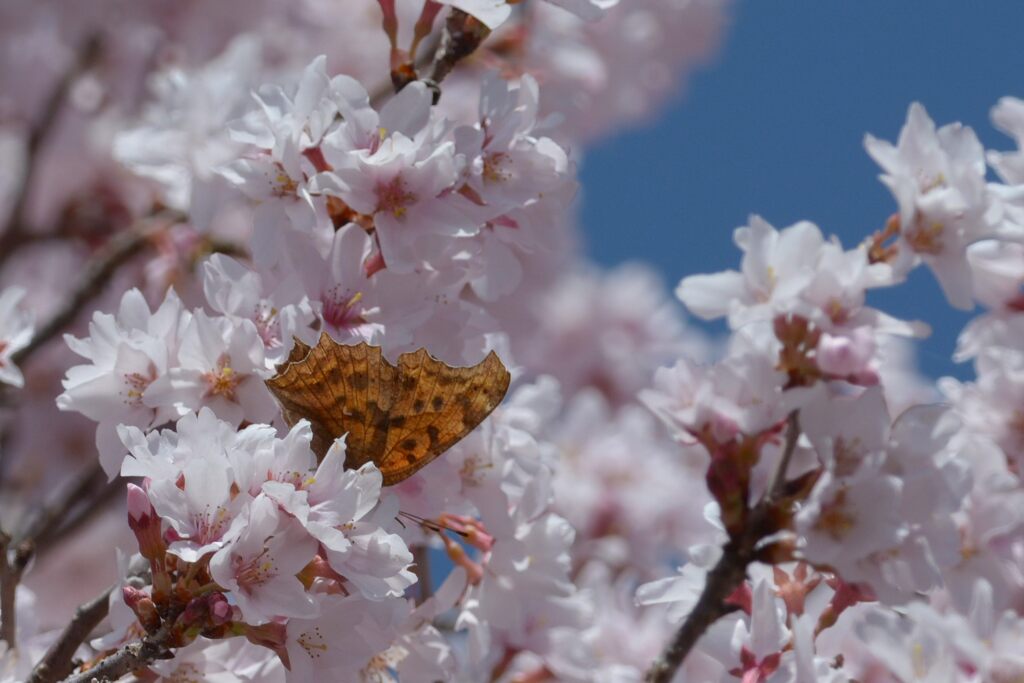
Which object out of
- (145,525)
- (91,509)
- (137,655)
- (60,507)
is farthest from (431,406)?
(91,509)

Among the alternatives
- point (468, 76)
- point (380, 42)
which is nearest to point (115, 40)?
point (380, 42)

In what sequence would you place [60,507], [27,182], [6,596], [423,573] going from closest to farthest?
[6,596], [423,573], [60,507], [27,182]

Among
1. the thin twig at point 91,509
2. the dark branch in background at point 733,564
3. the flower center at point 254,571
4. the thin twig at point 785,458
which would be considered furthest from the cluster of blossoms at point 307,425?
the thin twig at point 91,509

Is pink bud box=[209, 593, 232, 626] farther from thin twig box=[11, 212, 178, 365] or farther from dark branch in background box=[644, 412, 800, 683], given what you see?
thin twig box=[11, 212, 178, 365]

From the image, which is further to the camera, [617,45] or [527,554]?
[617,45]

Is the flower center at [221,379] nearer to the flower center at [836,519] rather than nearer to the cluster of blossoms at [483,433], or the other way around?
the cluster of blossoms at [483,433]

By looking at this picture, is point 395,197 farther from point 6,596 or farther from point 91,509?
point 91,509

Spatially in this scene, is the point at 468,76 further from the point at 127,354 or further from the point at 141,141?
the point at 127,354
